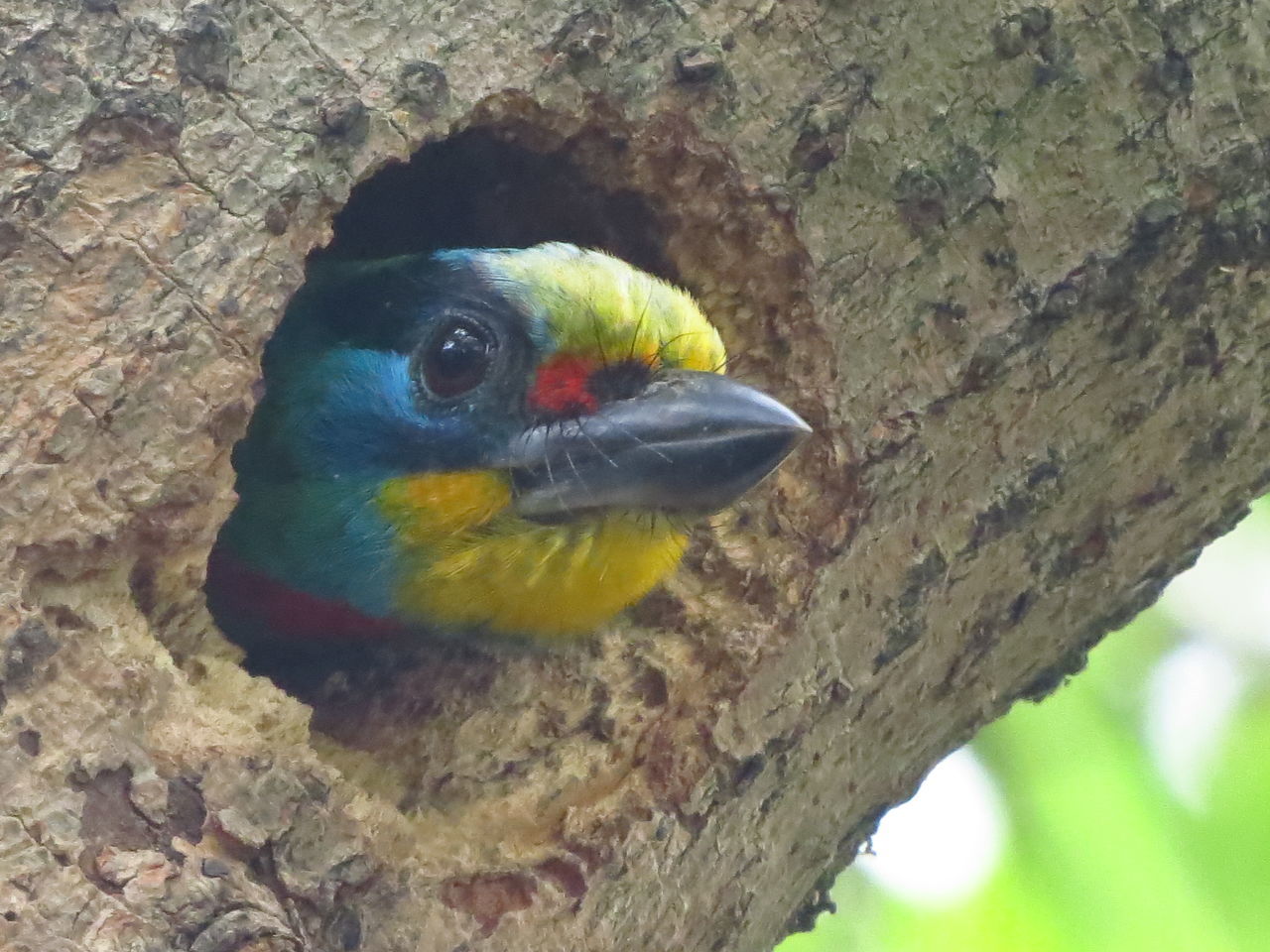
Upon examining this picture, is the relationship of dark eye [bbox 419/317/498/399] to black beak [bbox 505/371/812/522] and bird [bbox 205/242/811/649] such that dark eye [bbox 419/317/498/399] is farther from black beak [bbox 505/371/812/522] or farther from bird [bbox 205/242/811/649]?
black beak [bbox 505/371/812/522]

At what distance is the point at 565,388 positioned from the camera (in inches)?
95.1

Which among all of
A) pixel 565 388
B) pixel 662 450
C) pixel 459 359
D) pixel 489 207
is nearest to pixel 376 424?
pixel 459 359

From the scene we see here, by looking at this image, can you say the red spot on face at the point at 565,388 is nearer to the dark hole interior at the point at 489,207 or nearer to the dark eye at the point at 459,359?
the dark eye at the point at 459,359

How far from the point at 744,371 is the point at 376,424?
2.15ft

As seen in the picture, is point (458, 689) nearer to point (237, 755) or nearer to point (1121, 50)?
point (237, 755)

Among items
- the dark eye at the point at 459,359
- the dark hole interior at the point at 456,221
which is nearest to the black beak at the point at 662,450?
the dark eye at the point at 459,359

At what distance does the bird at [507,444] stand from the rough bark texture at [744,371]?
0.60ft

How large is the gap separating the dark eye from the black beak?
150 millimetres

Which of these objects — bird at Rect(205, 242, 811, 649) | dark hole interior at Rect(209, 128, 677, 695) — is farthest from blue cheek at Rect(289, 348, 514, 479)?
dark hole interior at Rect(209, 128, 677, 695)

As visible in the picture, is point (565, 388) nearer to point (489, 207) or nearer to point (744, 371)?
point (744, 371)

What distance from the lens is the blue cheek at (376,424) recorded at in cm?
245

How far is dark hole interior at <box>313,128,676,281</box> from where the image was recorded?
270cm

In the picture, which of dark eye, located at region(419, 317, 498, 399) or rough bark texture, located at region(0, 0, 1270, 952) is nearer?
rough bark texture, located at region(0, 0, 1270, 952)

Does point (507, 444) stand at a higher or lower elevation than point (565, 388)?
lower
